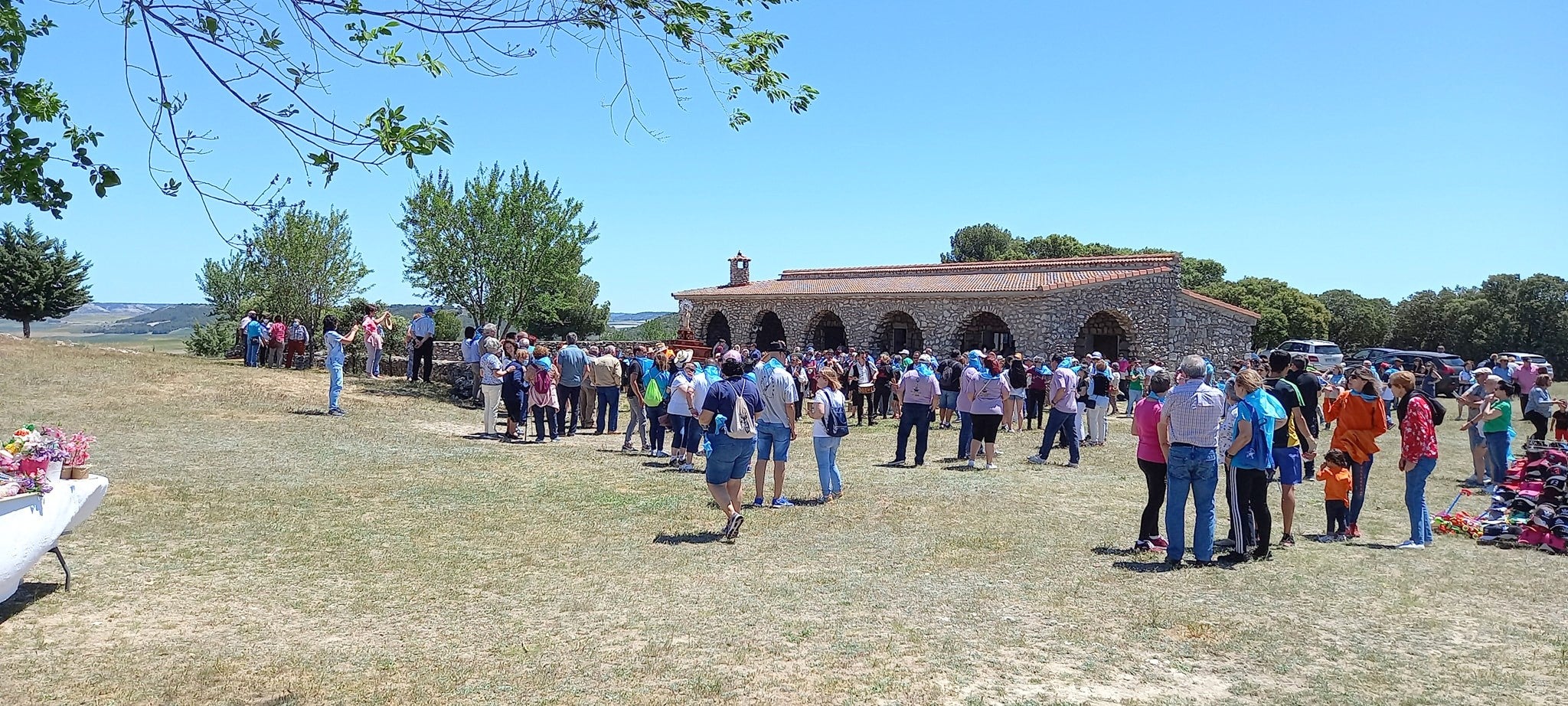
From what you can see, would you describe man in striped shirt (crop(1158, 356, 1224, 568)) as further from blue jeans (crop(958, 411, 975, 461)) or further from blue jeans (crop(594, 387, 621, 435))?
blue jeans (crop(594, 387, 621, 435))

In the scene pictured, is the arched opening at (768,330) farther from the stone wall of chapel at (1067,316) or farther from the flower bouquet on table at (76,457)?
the flower bouquet on table at (76,457)

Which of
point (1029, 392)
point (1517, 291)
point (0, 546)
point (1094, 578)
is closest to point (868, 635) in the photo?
point (1094, 578)

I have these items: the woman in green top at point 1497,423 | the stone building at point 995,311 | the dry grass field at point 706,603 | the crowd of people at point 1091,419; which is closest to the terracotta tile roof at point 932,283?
the stone building at point 995,311

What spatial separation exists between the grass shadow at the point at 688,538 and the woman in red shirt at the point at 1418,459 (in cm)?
539

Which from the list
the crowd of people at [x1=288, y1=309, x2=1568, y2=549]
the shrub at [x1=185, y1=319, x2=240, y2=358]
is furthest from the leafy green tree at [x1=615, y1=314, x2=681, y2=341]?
the crowd of people at [x1=288, y1=309, x2=1568, y2=549]

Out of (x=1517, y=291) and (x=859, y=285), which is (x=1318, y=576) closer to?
(x=859, y=285)

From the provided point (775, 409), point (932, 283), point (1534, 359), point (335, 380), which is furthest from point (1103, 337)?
point (775, 409)

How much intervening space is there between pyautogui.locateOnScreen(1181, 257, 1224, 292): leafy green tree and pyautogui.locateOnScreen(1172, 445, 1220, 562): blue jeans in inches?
2150

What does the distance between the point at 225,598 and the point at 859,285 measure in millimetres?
28818

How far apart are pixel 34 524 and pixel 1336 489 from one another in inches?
359

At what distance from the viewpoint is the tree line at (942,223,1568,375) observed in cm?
4344

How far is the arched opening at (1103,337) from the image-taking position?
104 ft

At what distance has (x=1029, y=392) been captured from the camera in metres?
18.4

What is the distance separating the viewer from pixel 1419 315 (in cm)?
4747
